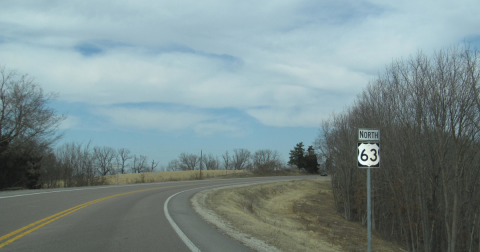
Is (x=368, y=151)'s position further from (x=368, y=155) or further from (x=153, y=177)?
(x=153, y=177)

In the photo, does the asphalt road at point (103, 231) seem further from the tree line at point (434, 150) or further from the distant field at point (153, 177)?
the distant field at point (153, 177)

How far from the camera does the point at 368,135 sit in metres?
7.89

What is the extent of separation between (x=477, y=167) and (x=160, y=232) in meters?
17.3

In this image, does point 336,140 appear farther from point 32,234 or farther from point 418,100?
point 32,234

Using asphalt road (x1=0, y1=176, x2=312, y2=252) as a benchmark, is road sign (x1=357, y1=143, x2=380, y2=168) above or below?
above

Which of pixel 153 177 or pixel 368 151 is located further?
pixel 153 177

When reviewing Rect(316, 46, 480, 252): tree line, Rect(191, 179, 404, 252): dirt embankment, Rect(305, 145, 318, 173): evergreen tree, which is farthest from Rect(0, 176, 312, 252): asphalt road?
Rect(305, 145, 318, 173): evergreen tree

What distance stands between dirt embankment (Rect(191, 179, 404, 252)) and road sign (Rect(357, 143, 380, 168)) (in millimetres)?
2803

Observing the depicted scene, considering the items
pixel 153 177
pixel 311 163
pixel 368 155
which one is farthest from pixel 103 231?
pixel 311 163

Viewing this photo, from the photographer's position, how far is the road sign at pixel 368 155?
25.6ft

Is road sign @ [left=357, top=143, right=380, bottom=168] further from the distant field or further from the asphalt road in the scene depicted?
the distant field

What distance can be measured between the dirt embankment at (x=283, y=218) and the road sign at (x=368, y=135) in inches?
130

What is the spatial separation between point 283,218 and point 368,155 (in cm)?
1737

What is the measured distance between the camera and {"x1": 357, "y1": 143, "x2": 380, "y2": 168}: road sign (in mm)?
7805
